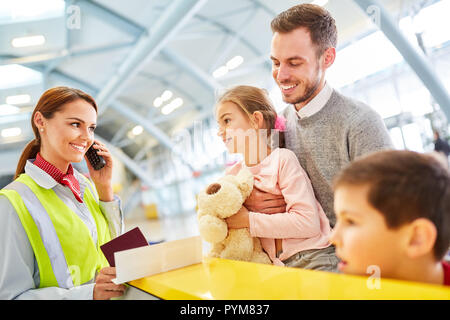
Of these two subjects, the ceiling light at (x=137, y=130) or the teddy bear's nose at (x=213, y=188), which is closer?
the teddy bear's nose at (x=213, y=188)

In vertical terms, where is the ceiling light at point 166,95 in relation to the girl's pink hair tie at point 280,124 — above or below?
above

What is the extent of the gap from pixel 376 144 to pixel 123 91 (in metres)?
1.78

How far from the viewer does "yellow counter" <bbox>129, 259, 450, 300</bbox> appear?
1.55ft

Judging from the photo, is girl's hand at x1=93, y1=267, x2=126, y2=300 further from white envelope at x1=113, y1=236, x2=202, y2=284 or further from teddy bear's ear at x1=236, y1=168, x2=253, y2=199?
teddy bear's ear at x1=236, y1=168, x2=253, y2=199

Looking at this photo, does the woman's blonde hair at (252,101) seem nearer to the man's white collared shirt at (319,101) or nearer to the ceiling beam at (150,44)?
the man's white collared shirt at (319,101)

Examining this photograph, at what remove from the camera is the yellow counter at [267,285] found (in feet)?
1.55

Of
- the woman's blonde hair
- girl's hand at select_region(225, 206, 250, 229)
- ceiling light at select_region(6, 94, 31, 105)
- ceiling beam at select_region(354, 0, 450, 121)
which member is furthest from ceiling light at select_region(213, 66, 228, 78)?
ceiling light at select_region(6, 94, 31, 105)

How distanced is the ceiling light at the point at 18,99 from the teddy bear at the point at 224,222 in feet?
4.03

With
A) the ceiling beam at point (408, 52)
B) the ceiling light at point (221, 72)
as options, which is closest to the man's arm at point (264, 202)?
the ceiling light at point (221, 72)

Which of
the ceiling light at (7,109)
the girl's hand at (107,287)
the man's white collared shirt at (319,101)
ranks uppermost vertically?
the ceiling light at (7,109)

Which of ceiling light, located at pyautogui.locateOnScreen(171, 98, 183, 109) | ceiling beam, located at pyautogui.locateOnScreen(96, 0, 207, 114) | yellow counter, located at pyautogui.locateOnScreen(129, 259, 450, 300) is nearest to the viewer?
yellow counter, located at pyautogui.locateOnScreen(129, 259, 450, 300)

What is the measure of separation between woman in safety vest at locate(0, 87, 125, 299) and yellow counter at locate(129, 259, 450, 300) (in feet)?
0.60

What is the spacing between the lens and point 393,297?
45 cm
